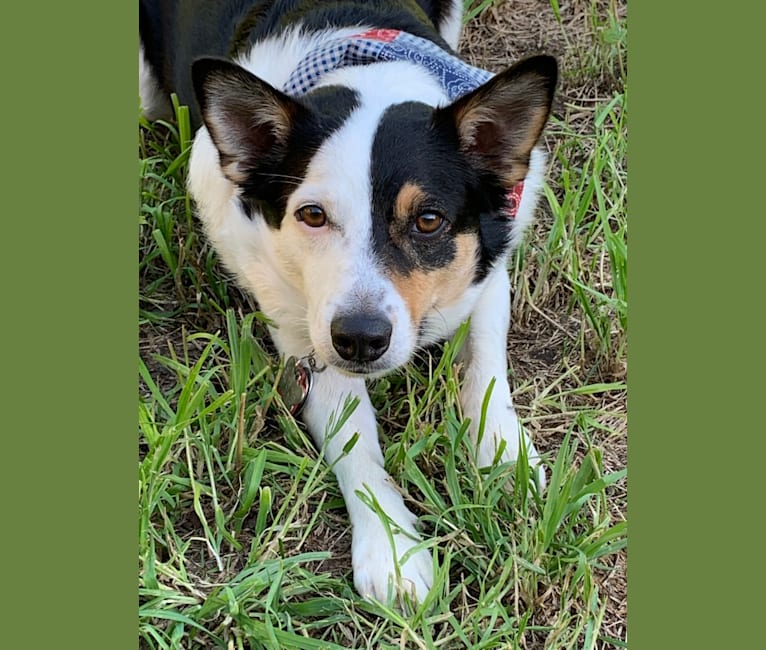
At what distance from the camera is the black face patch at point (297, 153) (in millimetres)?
2854

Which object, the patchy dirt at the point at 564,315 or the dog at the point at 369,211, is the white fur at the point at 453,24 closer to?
the patchy dirt at the point at 564,315

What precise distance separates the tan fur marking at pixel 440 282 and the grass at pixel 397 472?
0.21 metres

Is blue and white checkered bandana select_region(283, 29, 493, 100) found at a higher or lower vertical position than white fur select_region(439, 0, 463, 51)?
higher

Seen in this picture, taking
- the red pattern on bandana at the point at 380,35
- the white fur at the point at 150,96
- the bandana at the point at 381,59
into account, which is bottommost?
the white fur at the point at 150,96

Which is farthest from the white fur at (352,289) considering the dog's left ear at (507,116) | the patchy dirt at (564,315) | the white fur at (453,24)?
the white fur at (453,24)

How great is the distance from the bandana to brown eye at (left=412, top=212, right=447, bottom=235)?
36 centimetres

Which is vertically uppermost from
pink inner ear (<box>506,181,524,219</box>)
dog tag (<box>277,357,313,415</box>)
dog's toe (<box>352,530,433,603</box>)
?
pink inner ear (<box>506,181,524,219</box>)

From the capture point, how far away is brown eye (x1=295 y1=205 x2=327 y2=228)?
2777mm

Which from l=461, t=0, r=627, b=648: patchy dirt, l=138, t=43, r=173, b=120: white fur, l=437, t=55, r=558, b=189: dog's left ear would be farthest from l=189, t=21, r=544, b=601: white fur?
l=138, t=43, r=173, b=120: white fur

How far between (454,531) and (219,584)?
0.62 meters

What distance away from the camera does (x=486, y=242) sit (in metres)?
3.05

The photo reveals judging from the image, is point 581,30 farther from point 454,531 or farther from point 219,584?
point 219,584

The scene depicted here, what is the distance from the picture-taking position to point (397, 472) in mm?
2986

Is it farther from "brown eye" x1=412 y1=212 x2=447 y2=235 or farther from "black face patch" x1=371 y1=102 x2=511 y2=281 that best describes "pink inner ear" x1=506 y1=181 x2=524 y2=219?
"brown eye" x1=412 y1=212 x2=447 y2=235
